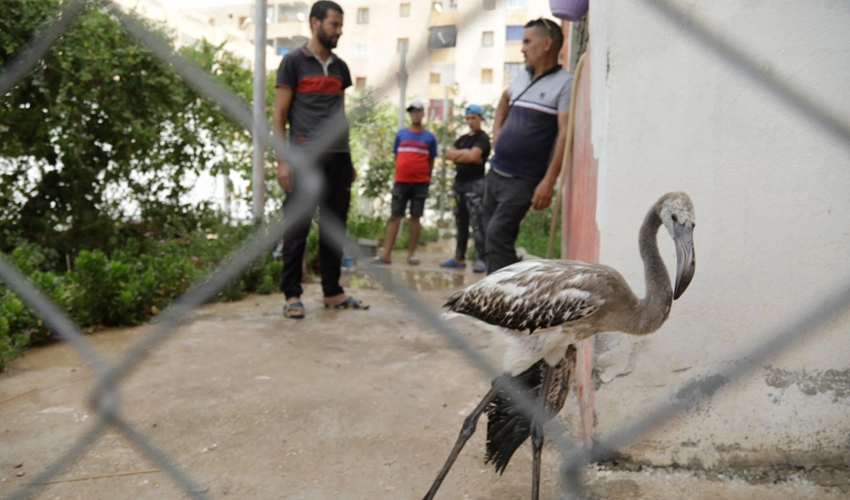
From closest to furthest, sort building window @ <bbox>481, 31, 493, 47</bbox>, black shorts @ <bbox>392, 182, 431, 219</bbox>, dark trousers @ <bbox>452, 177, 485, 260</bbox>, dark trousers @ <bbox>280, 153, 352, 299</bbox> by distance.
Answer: building window @ <bbox>481, 31, 493, 47</bbox>, dark trousers @ <bbox>280, 153, 352, 299</bbox>, black shorts @ <bbox>392, 182, 431, 219</bbox>, dark trousers @ <bbox>452, 177, 485, 260</bbox>

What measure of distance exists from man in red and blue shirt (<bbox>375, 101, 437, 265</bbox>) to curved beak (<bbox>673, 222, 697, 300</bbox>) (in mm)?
5342

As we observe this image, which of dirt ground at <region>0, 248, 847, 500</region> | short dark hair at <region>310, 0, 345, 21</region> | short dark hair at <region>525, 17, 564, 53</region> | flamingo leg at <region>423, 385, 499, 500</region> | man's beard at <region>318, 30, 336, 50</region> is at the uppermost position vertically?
short dark hair at <region>310, 0, 345, 21</region>

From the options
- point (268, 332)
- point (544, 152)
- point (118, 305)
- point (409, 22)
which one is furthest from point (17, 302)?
point (409, 22)

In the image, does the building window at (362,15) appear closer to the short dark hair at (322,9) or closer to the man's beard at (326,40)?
the short dark hair at (322,9)

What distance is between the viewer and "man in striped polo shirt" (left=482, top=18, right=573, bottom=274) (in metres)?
3.75

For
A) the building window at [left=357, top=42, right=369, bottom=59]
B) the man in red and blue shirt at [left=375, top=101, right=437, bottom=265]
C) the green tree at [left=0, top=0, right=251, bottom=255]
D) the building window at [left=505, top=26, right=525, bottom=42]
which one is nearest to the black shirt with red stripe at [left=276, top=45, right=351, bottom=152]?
the green tree at [left=0, top=0, right=251, bottom=255]

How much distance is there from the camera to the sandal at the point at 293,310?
4758 mm

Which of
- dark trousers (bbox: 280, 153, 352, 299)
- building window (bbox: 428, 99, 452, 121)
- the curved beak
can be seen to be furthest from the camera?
building window (bbox: 428, 99, 452, 121)

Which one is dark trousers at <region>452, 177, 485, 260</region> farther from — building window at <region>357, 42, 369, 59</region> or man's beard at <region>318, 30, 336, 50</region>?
building window at <region>357, 42, 369, 59</region>

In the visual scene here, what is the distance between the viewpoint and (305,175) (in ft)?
3.56

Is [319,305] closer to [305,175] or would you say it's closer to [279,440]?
[279,440]

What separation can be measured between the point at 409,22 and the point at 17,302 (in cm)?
375

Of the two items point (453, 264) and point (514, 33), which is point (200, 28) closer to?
point (514, 33)

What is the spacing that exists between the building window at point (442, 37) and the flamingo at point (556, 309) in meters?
1.22
